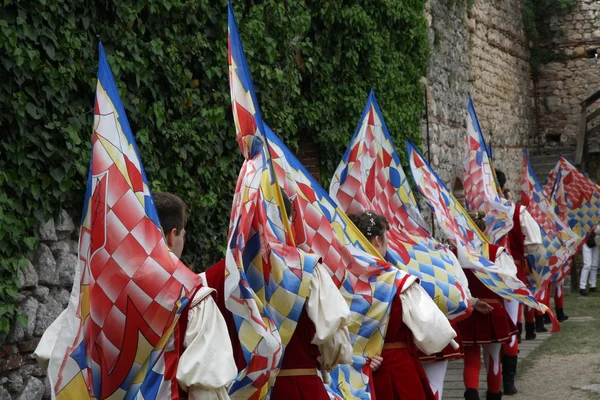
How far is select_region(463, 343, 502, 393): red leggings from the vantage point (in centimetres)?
731

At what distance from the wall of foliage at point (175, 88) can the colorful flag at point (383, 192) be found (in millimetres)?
1343

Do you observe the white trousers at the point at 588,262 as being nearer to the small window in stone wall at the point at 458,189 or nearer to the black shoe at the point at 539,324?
the small window in stone wall at the point at 458,189

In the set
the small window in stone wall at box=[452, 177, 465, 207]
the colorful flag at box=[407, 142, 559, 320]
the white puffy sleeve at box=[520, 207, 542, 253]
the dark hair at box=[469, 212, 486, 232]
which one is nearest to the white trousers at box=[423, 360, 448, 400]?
the colorful flag at box=[407, 142, 559, 320]

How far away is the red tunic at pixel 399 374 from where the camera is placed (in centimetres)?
515

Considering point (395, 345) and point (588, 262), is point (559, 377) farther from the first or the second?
point (588, 262)

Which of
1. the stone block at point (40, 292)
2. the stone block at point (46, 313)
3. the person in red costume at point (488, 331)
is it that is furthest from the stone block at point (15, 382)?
the person in red costume at point (488, 331)

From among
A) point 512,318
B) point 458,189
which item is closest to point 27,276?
point 512,318

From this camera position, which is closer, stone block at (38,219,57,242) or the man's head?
the man's head

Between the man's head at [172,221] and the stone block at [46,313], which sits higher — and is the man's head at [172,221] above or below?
above

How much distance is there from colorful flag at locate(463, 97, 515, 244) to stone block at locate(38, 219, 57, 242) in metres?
4.38

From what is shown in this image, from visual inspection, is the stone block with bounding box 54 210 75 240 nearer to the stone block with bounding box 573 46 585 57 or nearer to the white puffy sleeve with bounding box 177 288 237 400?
the white puffy sleeve with bounding box 177 288 237 400

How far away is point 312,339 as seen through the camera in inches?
166

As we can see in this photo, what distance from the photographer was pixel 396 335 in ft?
16.9

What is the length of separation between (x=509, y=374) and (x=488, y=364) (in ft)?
3.47
